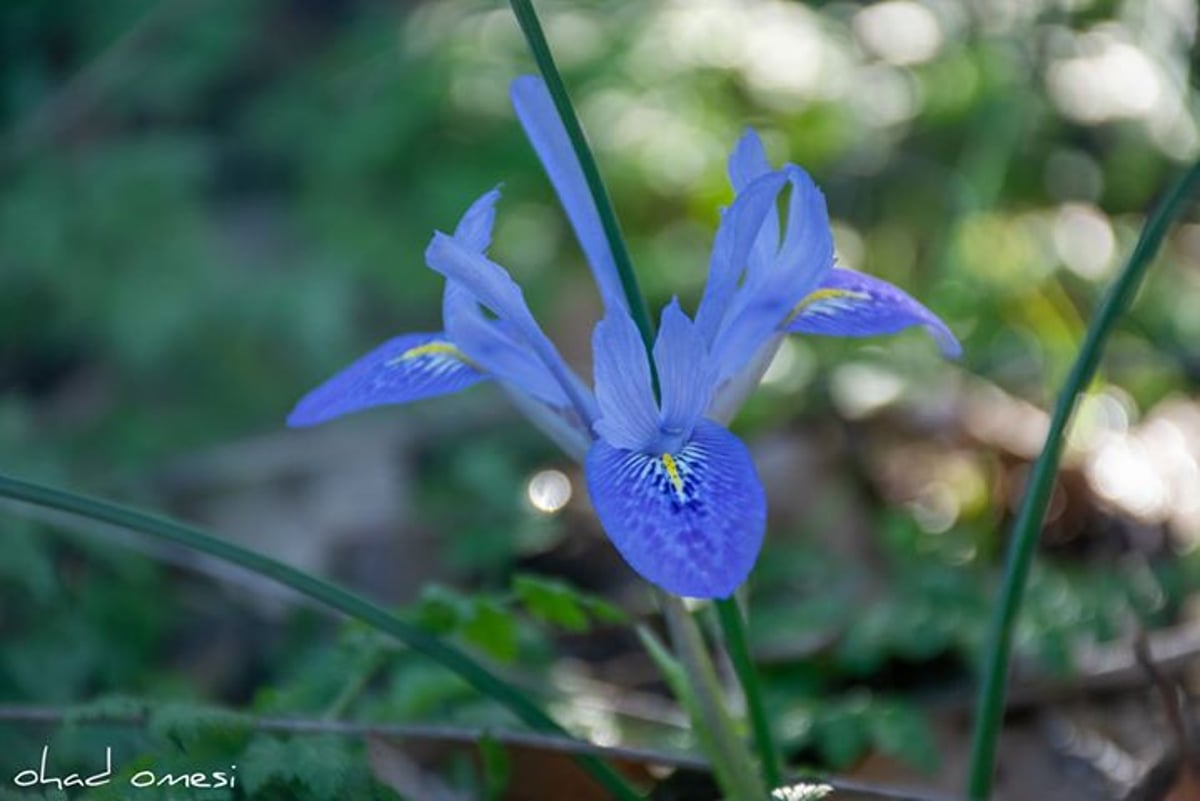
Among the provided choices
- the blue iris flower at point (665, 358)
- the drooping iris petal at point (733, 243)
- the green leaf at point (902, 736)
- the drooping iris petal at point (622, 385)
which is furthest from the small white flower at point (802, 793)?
the green leaf at point (902, 736)

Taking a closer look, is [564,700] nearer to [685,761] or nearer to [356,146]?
[685,761]

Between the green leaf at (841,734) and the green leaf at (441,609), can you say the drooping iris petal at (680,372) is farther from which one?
the green leaf at (841,734)

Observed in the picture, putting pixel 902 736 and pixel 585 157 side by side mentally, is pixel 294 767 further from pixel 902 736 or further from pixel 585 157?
pixel 902 736

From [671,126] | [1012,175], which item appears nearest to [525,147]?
[671,126]

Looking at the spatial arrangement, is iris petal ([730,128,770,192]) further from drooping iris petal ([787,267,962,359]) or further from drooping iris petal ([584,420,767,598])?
drooping iris petal ([584,420,767,598])

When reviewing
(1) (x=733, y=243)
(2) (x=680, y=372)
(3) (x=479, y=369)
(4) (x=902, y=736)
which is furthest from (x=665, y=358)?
(4) (x=902, y=736)
